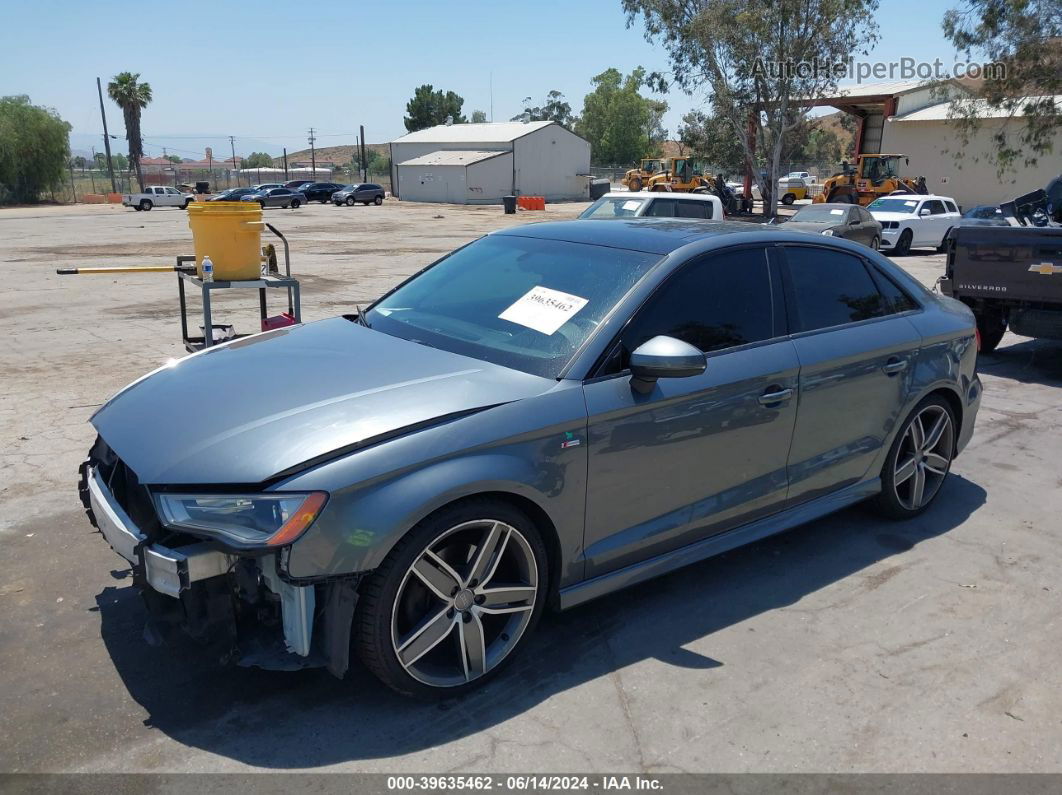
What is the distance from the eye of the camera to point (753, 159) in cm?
Answer: 4169

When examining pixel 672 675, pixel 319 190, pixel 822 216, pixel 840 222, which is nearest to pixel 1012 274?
pixel 672 675

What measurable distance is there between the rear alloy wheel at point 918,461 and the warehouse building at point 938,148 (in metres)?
42.4

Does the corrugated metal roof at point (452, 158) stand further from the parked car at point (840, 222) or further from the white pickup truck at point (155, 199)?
the parked car at point (840, 222)

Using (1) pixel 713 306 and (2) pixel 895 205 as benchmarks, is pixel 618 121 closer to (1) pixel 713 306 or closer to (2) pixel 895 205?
(2) pixel 895 205

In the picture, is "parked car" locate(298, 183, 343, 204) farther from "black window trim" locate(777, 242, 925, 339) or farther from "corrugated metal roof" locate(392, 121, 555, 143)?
"black window trim" locate(777, 242, 925, 339)

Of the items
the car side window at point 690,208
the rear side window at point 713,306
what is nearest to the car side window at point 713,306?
the rear side window at point 713,306

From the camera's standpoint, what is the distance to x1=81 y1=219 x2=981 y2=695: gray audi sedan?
113 inches

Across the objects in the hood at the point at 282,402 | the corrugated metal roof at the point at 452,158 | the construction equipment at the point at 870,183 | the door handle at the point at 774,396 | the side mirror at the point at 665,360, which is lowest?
the door handle at the point at 774,396

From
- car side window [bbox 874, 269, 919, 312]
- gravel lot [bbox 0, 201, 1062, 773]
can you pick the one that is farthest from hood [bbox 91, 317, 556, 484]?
car side window [bbox 874, 269, 919, 312]

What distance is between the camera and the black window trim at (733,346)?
11.5 ft

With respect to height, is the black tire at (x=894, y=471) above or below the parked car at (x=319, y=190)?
below

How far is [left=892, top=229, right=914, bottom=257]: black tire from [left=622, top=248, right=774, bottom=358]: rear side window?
20.6 m

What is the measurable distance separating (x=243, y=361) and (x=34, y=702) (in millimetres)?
1524

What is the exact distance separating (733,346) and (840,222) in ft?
54.7
